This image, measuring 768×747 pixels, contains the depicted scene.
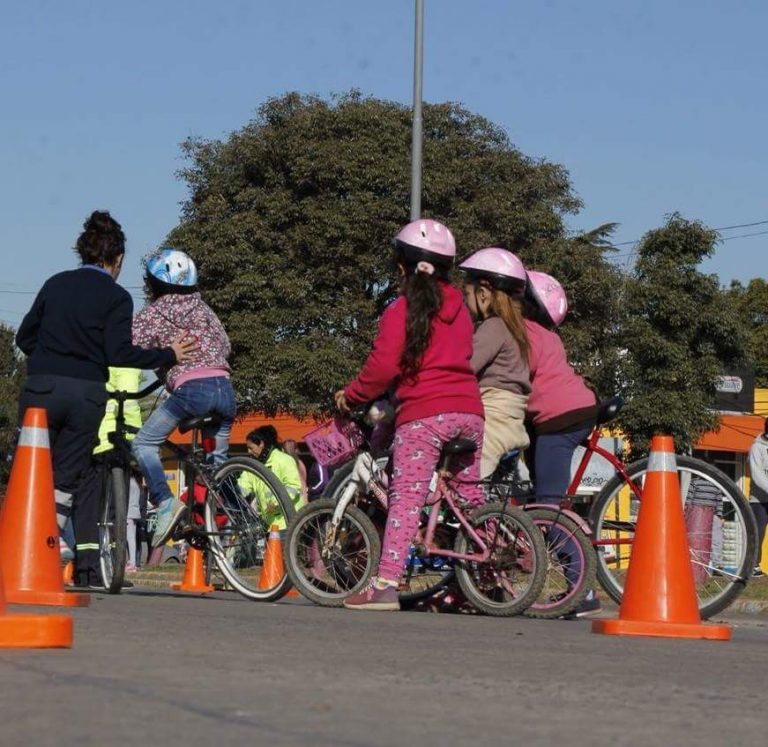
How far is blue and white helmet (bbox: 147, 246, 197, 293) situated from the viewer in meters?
9.75

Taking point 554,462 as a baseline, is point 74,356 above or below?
above

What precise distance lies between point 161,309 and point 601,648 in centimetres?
437

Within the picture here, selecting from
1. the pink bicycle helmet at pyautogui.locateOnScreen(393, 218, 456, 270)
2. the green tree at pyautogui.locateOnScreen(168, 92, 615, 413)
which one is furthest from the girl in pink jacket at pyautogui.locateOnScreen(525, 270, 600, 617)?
the green tree at pyautogui.locateOnScreen(168, 92, 615, 413)

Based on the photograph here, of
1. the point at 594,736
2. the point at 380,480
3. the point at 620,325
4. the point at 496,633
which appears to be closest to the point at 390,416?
the point at 380,480

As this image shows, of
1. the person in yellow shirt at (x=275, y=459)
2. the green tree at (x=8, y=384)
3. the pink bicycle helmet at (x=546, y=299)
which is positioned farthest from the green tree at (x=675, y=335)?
the green tree at (x=8, y=384)

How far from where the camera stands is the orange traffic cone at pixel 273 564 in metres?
9.17

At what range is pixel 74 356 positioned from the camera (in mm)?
9062

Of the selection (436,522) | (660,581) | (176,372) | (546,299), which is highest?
(546,299)

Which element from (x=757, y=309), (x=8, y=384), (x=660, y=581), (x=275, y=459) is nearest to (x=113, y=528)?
(x=660, y=581)

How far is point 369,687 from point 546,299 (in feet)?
16.9

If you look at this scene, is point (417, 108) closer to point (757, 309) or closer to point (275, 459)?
point (275, 459)

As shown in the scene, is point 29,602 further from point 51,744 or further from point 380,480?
point 51,744

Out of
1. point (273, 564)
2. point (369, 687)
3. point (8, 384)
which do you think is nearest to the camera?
point (369, 687)

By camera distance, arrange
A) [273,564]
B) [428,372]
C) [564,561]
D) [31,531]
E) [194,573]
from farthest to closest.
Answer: [194,573]
[273,564]
[564,561]
[428,372]
[31,531]
